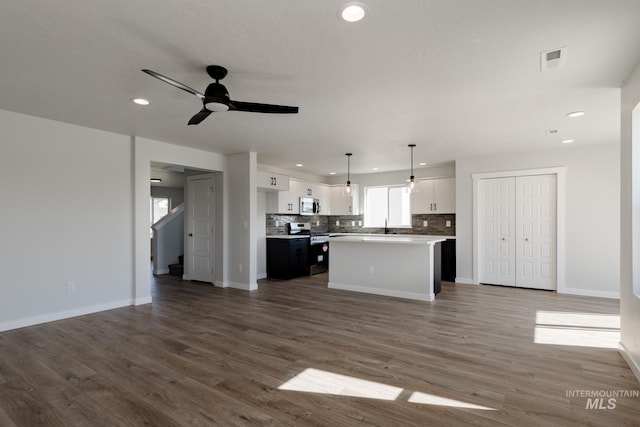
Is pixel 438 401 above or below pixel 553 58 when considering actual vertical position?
below

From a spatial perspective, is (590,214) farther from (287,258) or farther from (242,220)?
(242,220)

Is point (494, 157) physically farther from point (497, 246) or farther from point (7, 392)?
point (7, 392)

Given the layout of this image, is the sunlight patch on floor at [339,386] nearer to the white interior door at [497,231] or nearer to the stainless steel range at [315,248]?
the white interior door at [497,231]

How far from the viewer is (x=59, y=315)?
405 cm

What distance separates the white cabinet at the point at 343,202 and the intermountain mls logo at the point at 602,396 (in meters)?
6.32

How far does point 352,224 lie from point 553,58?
21.2 feet

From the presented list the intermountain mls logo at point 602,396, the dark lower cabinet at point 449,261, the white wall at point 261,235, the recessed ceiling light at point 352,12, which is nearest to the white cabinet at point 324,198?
the white wall at point 261,235

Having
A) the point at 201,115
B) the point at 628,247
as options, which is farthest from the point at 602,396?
the point at 201,115

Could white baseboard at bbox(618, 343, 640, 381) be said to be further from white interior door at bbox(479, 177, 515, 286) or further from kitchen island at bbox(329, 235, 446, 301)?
white interior door at bbox(479, 177, 515, 286)

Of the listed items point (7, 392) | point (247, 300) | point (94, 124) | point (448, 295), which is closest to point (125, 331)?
point (7, 392)

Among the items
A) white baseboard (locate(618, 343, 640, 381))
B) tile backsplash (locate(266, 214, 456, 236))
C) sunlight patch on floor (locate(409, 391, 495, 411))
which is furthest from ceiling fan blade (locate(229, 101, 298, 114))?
tile backsplash (locate(266, 214, 456, 236))

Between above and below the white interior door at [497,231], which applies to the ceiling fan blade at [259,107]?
above

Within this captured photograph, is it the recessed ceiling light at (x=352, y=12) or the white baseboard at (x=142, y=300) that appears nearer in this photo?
the recessed ceiling light at (x=352, y=12)

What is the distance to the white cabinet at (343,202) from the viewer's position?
332 inches
